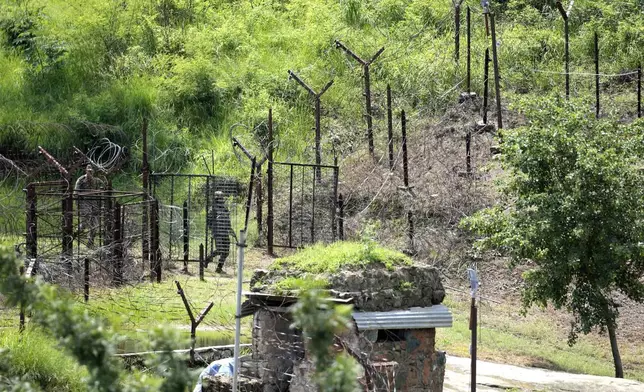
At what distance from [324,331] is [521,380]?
10.3 meters

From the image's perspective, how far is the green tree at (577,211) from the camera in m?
14.8

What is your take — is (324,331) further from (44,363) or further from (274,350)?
(44,363)

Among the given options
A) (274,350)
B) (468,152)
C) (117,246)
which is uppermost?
(468,152)

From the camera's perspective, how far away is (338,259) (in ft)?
35.1

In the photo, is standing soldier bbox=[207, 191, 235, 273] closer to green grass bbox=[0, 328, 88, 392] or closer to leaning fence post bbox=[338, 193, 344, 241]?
leaning fence post bbox=[338, 193, 344, 241]

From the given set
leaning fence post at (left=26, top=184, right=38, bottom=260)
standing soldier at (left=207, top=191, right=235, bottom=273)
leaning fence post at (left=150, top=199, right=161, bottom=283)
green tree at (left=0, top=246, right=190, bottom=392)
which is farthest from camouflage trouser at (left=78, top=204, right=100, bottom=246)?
green tree at (left=0, top=246, right=190, bottom=392)

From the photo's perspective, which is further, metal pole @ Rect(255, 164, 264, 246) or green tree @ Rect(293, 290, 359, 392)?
metal pole @ Rect(255, 164, 264, 246)

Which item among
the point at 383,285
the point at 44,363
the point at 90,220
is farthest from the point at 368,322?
the point at 90,220

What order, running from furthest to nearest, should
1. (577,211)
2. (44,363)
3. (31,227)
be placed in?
1. (31,227)
2. (577,211)
3. (44,363)

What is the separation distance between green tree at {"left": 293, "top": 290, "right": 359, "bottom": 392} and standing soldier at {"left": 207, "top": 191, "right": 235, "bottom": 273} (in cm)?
1459

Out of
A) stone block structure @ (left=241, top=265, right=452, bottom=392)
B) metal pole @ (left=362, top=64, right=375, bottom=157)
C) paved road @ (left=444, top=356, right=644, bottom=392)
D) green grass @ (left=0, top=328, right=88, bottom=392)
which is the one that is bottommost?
paved road @ (left=444, top=356, right=644, bottom=392)

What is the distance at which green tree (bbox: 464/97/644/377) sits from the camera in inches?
583

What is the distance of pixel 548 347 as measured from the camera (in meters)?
16.7

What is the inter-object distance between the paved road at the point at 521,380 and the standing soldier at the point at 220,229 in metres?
5.44
